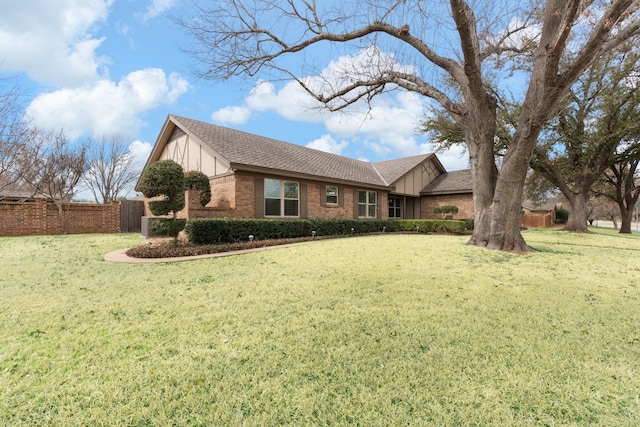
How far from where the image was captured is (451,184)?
2131cm

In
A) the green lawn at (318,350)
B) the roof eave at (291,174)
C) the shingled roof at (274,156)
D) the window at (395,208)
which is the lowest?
the green lawn at (318,350)

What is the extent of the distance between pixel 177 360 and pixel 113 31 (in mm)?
10479

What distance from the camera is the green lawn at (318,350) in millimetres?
1868

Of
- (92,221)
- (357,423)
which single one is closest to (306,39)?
(357,423)

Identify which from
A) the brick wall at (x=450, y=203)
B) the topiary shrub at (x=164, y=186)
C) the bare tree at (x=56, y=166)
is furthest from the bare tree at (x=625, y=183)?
the bare tree at (x=56, y=166)

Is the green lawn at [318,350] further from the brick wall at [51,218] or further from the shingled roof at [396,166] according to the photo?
the shingled roof at [396,166]

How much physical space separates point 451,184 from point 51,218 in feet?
77.7

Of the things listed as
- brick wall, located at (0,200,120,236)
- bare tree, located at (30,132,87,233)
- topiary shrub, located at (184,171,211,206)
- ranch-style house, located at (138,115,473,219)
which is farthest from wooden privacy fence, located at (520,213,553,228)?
bare tree, located at (30,132,87,233)

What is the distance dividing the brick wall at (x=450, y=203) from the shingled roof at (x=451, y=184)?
51cm

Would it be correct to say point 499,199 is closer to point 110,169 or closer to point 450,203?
point 450,203

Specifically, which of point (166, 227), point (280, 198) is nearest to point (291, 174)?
point (280, 198)

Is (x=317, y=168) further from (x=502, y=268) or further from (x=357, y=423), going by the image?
Result: (x=357, y=423)

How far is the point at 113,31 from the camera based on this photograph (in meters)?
8.73

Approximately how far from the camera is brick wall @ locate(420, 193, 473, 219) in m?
20.2
